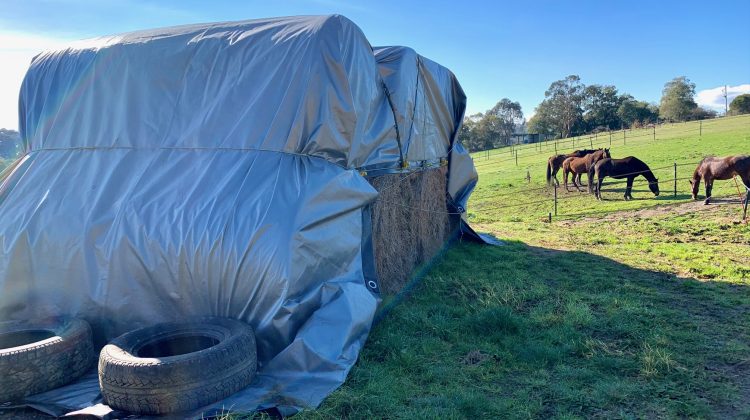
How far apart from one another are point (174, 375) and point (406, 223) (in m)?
4.51

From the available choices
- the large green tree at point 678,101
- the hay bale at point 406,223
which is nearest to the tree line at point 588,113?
the large green tree at point 678,101

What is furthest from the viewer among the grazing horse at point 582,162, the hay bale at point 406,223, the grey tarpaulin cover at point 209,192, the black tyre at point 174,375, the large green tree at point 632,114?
the large green tree at point 632,114

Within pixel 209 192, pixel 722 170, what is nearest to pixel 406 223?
pixel 209 192

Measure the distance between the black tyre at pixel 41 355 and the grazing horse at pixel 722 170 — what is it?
16.0 metres

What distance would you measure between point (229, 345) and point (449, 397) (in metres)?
1.76

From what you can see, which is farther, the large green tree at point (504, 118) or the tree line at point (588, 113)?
the large green tree at point (504, 118)

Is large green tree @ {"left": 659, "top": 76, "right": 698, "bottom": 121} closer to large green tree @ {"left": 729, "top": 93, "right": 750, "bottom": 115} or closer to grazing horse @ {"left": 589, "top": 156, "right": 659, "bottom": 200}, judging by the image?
large green tree @ {"left": 729, "top": 93, "right": 750, "bottom": 115}

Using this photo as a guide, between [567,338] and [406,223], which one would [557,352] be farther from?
[406,223]

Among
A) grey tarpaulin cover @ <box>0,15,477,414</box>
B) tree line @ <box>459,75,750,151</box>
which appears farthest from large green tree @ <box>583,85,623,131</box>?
grey tarpaulin cover @ <box>0,15,477,414</box>

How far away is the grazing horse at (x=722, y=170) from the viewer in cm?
1417

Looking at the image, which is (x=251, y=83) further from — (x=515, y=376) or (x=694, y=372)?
(x=694, y=372)

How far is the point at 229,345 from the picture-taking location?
12.1 ft

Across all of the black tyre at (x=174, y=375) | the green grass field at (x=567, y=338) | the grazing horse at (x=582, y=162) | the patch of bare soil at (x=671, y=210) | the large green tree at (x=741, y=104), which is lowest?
the patch of bare soil at (x=671, y=210)

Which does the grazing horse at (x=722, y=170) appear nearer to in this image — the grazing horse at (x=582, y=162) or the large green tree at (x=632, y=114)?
the grazing horse at (x=582, y=162)
